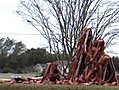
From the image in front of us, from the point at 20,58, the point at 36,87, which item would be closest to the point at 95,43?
the point at 36,87

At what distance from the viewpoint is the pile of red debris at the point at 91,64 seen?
20812 millimetres

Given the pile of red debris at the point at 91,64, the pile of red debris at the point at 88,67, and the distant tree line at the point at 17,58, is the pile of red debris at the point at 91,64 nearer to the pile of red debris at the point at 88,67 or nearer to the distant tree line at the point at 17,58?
the pile of red debris at the point at 88,67

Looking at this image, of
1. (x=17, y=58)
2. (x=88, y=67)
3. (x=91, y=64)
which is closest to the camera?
(x=91, y=64)

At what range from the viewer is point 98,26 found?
104 feet

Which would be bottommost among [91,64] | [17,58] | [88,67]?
[88,67]

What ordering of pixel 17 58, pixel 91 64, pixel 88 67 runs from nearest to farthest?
1. pixel 91 64
2. pixel 88 67
3. pixel 17 58

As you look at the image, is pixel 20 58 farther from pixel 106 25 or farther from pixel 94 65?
pixel 94 65

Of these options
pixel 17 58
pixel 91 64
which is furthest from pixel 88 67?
pixel 17 58

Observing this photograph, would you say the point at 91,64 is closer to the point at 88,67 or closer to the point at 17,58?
the point at 88,67

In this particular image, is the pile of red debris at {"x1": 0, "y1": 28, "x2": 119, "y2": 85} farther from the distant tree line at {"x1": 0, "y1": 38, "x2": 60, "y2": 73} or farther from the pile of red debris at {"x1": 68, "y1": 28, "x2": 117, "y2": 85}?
the distant tree line at {"x1": 0, "y1": 38, "x2": 60, "y2": 73}

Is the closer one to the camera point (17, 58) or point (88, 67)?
point (88, 67)

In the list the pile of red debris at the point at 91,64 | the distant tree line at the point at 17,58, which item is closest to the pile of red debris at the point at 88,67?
the pile of red debris at the point at 91,64

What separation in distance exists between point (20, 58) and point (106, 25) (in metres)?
47.6

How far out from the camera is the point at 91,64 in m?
21.4
